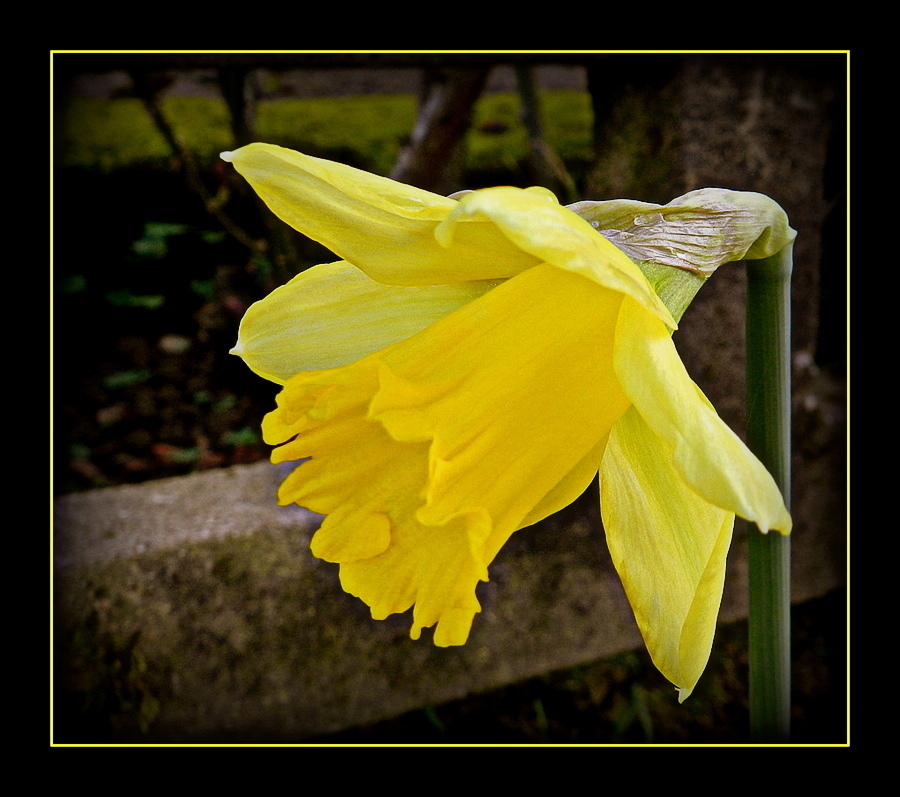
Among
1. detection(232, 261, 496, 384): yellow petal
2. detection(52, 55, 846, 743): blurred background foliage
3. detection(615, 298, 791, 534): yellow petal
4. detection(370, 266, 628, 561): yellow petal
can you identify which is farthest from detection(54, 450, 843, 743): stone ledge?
detection(615, 298, 791, 534): yellow petal

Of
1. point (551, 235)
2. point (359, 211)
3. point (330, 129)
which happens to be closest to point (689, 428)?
point (551, 235)

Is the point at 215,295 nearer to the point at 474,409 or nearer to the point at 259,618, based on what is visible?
the point at 259,618

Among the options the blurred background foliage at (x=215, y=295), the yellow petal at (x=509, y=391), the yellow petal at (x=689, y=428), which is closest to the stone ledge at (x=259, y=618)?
the blurred background foliage at (x=215, y=295)

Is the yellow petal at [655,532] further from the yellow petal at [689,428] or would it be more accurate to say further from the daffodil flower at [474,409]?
the yellow petal at [689,428]

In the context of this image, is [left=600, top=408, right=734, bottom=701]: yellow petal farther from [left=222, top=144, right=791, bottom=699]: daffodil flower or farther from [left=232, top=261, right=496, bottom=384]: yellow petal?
[left=232, top=261, right=496, bottom=384]: yellow petal

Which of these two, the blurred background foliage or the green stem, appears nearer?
the green stem

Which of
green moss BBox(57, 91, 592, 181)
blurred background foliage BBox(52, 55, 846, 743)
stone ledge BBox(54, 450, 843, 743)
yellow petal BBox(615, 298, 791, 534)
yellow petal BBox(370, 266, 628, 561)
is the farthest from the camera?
green moss BBox(57, 91, 592, 181)

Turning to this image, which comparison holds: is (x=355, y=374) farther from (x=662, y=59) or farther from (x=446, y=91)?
(x=446, y=91)
